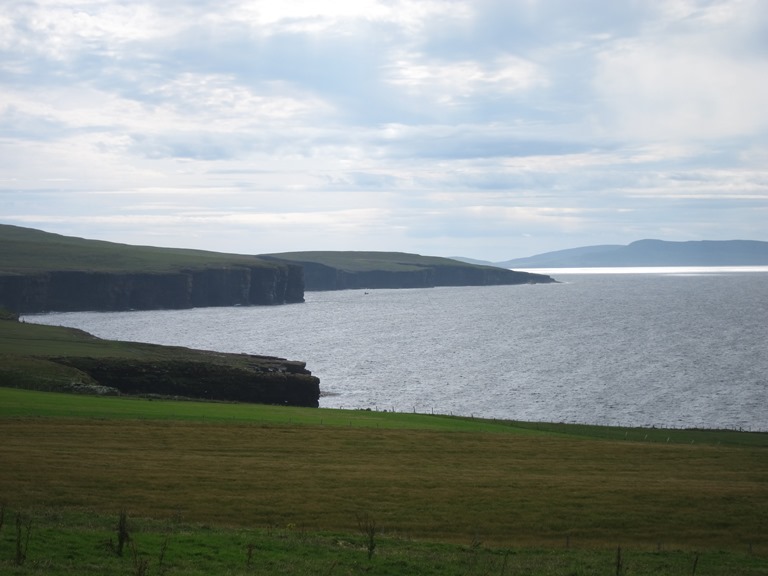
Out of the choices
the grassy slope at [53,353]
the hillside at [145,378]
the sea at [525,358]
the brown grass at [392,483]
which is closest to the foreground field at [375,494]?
the brown grass at [392,483]

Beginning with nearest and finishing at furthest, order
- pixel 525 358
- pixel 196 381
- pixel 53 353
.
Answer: pixel 196 381
pixel 53 353
pixel 525 358

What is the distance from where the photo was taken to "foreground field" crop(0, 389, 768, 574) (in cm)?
2295

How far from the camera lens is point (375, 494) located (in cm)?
2958

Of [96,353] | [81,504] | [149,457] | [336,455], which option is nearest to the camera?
[81,504]

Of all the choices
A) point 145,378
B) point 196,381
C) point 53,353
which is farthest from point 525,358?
point 145,378

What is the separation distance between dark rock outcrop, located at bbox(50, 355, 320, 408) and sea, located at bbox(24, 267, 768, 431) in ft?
30.2

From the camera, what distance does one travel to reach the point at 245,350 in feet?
407

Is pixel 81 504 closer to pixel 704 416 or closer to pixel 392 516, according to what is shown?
pixel 392 516

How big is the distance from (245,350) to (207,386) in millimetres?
59545

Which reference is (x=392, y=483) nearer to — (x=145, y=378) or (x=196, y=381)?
(x=196, y=381)

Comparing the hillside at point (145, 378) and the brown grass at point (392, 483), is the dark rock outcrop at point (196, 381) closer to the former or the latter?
the hillside at point (145, 378)

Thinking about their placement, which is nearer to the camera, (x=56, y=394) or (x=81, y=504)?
(x=81, y=504)

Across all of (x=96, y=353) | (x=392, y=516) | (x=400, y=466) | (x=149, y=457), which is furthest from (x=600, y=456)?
(x=96, y=353)

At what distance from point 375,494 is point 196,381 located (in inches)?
1473
